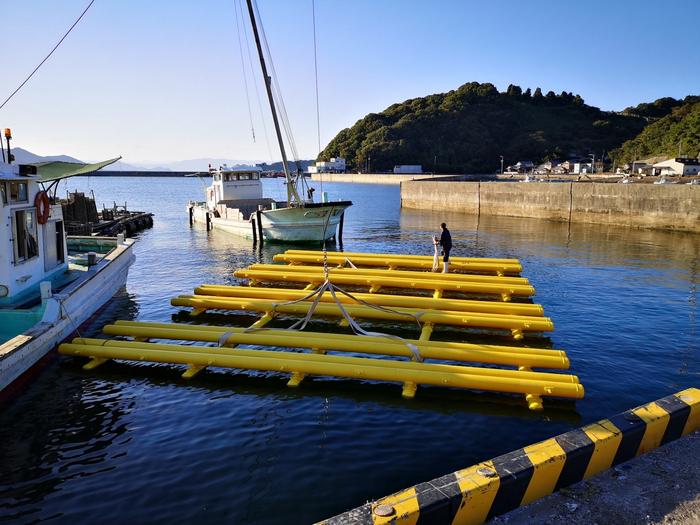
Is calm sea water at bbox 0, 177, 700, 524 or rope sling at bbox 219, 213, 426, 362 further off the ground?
rope sling at bbox 219, 213, 426, 362

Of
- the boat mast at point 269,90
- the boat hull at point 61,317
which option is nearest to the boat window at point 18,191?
the boat hull at point 61,317

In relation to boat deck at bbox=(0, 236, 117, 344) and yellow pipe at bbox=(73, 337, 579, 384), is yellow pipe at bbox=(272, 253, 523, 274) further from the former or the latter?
yellow pipe at bbox=(73, 337, 579, 384)

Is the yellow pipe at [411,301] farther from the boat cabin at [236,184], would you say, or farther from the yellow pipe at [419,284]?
the boat cabin at [236,184]

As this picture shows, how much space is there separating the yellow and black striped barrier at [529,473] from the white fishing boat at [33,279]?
30.0 ft

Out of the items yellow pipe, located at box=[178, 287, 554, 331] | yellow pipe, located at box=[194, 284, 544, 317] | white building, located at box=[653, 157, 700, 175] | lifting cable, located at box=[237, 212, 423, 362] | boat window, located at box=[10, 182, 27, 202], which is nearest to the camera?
lifting cable, located at box=[237, 212, 423, 362]

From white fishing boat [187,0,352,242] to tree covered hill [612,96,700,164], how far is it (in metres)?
95.2

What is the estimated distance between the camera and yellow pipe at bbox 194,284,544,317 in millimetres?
15672

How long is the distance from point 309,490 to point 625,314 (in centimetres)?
1395

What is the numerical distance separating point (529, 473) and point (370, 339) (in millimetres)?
7082

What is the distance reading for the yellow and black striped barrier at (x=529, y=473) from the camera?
5.53 metres

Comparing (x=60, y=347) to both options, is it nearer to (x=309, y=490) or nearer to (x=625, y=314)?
(x=309, y=490)

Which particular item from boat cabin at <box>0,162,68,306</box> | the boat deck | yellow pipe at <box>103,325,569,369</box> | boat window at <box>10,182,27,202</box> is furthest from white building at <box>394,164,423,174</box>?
yellow pipe at <box>103,325,569,369</box>

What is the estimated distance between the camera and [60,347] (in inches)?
498

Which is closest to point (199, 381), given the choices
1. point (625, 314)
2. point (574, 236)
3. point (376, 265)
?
point (376, 265)
